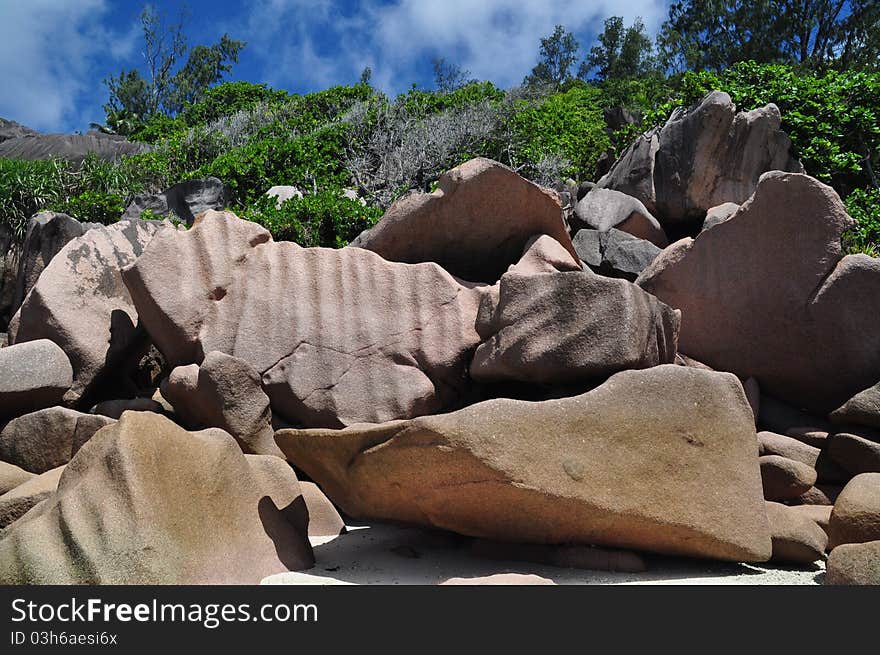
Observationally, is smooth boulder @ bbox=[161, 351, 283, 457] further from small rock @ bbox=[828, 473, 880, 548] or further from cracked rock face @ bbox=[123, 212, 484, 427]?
small rock @ bbox=[828, 473, 880, 548]

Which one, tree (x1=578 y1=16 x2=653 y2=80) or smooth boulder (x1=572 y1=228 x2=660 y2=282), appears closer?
smooth boulder (x1=572 y1=228 x2=660 y2=282)

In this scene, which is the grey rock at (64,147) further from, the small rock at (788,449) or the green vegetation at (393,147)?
the small rock at (788,449)

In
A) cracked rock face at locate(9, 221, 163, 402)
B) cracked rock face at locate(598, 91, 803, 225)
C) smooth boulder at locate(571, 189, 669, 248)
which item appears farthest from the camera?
cracked rock face at locate(598, 91, 803, 225)

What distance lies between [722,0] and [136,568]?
1058 inches

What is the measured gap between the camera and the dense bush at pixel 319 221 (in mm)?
8406

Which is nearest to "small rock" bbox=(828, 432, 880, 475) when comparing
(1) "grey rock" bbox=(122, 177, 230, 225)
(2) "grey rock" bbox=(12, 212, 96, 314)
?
(2) "grey rock" bbox=(12, 212, 96, 314)

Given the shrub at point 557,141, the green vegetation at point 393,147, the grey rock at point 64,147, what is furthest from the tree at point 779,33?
the grey rock at point 64,147

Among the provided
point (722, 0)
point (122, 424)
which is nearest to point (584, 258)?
point (122, 424)

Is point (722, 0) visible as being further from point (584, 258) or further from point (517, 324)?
point (517, 324)

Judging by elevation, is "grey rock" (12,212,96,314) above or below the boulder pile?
above

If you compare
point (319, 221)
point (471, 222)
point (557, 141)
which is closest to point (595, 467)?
point (471, 222)

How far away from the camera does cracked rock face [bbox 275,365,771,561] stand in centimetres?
334

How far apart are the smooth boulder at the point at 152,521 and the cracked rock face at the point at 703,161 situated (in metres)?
6.04

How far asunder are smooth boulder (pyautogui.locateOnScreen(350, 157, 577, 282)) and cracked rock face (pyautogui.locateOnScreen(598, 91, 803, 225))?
10.2ft
